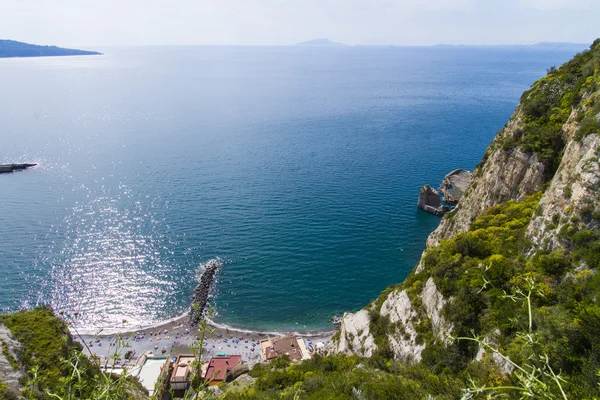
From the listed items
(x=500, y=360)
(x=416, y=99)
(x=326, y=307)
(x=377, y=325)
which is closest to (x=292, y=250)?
(x=326, y=307)

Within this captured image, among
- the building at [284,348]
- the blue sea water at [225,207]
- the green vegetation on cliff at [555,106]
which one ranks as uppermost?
the green vegetation on cliff at [555,106]

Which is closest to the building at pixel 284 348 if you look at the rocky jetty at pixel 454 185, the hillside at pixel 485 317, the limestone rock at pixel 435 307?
the hillside at pixel 485 317

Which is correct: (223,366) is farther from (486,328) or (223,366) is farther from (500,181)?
(500,181)

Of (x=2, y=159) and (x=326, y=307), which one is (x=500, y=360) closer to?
(x=326, y=307)

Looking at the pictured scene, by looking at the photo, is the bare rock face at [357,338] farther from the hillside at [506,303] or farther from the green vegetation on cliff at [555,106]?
the green vegetation on cliff at [555,106]

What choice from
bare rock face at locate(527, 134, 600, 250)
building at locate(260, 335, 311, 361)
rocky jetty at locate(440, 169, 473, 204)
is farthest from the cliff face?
rocky jetty at locate(440, 169, 473, 204)

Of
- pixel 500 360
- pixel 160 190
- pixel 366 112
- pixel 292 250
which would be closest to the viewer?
pixel 500 360

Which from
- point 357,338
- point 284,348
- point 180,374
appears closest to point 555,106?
point 357,338
